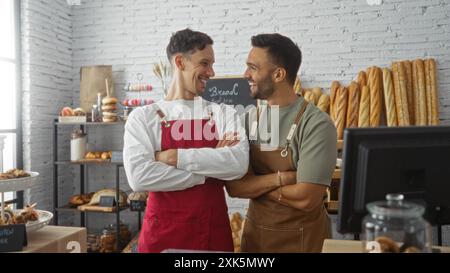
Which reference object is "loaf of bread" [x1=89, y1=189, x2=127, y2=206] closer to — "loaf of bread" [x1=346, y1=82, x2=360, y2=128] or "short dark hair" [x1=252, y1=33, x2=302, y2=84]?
"loaf of bread" [x1=346, y1=82, x2=360, y2=128]

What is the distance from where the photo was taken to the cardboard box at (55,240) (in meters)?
1.51

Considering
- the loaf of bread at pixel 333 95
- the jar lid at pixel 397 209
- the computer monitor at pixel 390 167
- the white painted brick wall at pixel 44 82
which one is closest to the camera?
the jar lid at pixel 397 209

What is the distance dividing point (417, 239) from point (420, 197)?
227 mm

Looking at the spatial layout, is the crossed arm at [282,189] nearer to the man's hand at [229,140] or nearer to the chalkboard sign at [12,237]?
the man's hand at [229,140]

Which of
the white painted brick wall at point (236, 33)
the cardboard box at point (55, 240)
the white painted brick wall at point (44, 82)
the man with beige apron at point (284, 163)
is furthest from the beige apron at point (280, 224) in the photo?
the white painted brick wall at point (44, 82)

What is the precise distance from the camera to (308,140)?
5.80 ft

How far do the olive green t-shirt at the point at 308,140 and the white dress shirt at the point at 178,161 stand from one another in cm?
15

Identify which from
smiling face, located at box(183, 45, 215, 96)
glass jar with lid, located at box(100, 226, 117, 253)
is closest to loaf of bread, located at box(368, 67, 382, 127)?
smiling face, located at box(183, 45, 215, 96)

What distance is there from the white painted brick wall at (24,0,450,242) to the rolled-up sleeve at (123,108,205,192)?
8.15ft

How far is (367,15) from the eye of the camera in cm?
386

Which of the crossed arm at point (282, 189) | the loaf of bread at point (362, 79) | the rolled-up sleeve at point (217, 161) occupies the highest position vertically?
the loaf of bread at point (362, 79)

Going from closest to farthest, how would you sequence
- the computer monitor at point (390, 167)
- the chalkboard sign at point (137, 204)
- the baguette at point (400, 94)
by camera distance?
1. the computer monitor at point (390, 167)
2. the baguette at point (400, 94)
3. the chalkboard sign at point (137, 204)

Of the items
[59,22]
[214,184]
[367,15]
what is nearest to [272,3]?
[367,15]

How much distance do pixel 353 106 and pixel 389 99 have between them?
1.01ft
